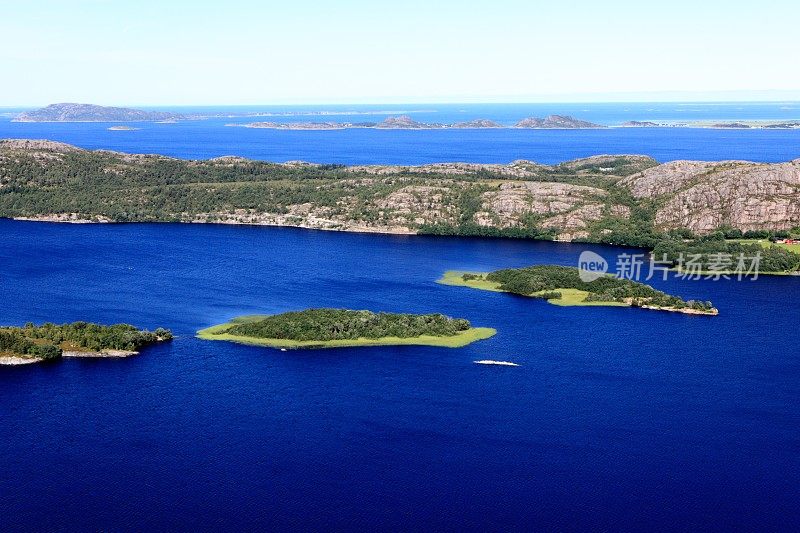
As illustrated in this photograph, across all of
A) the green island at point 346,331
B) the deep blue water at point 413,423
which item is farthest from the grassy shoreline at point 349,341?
the deep blue water at point 413,423

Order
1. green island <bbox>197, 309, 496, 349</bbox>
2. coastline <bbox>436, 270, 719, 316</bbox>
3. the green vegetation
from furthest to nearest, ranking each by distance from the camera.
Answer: coastline <bbox>436, 270, 719, 316</bbox> → green island <bbox>197, 309, 496, 349</bbox> → the green vegetation

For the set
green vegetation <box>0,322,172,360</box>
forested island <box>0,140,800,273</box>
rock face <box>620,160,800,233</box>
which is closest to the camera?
green vegetation <box>0,322,172,360</box>

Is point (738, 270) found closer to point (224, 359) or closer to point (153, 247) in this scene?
point (224, 359)

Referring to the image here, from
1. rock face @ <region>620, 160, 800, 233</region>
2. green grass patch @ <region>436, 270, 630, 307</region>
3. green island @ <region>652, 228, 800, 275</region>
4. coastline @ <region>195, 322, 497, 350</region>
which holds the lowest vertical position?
coastline @ <region>195, 322, 497, 350</region>

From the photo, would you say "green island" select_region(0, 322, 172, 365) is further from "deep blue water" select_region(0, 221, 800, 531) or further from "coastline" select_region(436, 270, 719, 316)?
"coastline" select_region(436, 270, 719, 316)

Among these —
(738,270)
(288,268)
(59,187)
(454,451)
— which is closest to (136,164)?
(59,187)

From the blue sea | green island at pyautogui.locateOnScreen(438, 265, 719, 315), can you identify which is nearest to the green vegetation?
the blue sea
